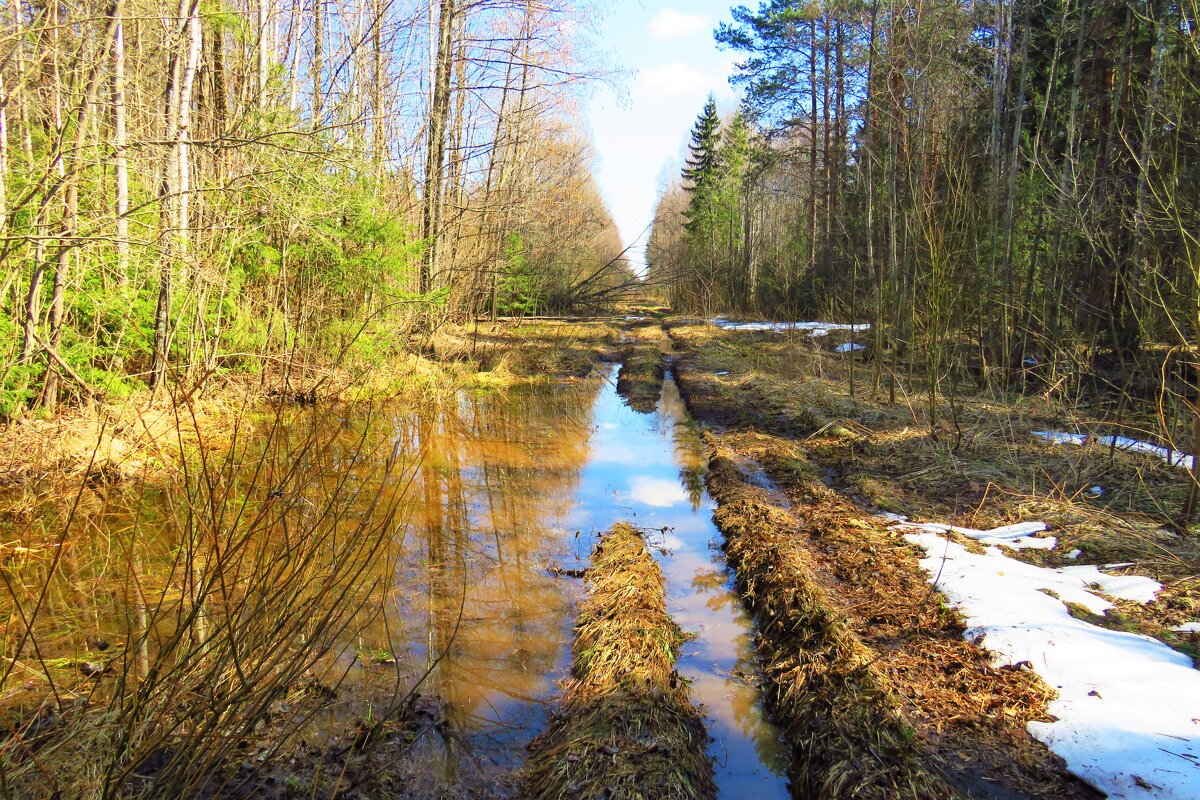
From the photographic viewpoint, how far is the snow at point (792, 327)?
1956 cm

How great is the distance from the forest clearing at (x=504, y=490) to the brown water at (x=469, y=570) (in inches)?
1.5

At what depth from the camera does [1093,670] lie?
3502mm

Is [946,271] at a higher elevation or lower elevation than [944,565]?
higher

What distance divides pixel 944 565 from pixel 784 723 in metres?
2.06

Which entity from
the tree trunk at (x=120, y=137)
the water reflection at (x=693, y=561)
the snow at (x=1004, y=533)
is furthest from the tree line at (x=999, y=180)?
the tree trunk at (x=120, y=137)

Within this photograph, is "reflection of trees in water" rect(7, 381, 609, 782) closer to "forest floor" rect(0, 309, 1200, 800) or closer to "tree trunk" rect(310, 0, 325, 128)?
"forest floor" rect(0, 309, 1200, 800)

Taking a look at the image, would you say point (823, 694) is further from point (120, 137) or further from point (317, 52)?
point (317, 52)

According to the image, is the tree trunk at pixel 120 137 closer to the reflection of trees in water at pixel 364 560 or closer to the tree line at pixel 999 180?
the reflection of trees in water at pixel 364 560

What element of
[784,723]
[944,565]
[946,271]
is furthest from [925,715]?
[946,271]

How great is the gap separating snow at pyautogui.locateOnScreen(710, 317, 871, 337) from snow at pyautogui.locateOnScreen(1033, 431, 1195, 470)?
984 cm

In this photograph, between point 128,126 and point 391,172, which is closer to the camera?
point 128,126

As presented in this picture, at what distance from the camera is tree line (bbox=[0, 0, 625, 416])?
17.5ft

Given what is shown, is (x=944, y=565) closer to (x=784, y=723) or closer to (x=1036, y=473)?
(x=784, y=723)

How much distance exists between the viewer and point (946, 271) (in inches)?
324
